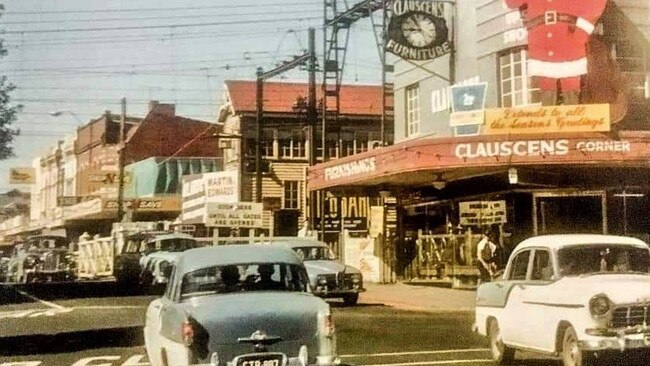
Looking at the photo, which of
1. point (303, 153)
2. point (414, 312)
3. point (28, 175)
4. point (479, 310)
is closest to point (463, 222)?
point (414, 312)

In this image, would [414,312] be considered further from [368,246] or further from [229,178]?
[229,178]

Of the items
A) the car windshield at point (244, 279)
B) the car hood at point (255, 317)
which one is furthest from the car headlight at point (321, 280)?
the car hood at point (255, 317)

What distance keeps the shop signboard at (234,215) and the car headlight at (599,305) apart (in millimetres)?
24008

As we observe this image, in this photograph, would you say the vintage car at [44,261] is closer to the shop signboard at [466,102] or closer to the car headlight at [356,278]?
the car headlight at [356,278]

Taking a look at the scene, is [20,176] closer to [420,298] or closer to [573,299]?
[420,298]

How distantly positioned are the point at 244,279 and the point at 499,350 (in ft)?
15.9

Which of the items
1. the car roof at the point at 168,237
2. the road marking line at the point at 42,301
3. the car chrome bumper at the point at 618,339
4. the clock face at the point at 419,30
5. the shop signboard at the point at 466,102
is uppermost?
the clock face at the point at 419,30

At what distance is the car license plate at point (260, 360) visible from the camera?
9.34 m

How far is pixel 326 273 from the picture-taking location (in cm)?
2478

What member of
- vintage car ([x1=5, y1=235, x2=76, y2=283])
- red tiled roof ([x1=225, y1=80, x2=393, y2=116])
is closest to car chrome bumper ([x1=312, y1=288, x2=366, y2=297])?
vintage car ([x1=5, y1=235, x2=76, y2=283])

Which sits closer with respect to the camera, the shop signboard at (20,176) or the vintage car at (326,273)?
the vintage car at (326,273)

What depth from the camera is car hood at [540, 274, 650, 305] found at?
11023 mm

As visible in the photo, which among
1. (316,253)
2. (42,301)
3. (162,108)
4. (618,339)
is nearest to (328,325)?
(618,339)

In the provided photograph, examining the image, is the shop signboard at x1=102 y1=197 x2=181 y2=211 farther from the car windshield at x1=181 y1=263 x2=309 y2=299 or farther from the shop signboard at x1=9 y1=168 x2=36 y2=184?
the car windshield at x1=181 y1=263 x2=309 y2=299
